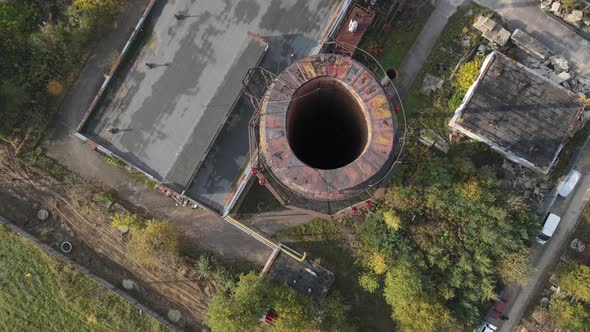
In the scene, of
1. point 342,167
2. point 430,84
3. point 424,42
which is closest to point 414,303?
point 342,167

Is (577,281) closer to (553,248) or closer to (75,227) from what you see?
(553,248)

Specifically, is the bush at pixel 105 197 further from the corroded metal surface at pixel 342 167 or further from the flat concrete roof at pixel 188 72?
the corroded metal surface at pixel 342 167

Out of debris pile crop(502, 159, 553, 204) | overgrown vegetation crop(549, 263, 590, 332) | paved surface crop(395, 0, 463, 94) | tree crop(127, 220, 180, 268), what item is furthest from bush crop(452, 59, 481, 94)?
tree crop(127, 220, 180, 268)

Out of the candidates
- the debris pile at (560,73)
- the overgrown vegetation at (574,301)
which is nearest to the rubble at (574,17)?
the debris pile at (560,73)

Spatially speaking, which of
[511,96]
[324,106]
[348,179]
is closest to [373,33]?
[511,96]

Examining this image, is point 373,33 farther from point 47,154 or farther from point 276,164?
point 47,154

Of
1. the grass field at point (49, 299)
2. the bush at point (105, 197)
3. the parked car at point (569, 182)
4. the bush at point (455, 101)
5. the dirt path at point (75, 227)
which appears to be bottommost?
the grass field at point (49, 299)
